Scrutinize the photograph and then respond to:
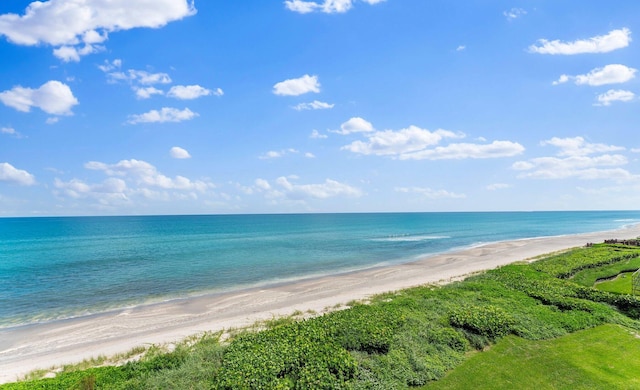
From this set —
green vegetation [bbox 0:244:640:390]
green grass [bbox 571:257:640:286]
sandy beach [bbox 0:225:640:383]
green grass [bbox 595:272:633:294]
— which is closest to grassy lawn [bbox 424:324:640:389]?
green vegetation [bbox 0:244:640:390]

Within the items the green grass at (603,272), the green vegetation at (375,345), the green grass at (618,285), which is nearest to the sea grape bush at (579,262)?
the green grass at (603,272)

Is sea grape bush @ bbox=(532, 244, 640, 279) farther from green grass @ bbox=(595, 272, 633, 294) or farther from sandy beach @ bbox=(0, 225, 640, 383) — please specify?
sandy beach @ bbox=(0, 225, 640, 383)

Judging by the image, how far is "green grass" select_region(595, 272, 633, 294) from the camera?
26538 mm

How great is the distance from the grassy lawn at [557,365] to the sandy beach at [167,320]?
16166 millimetres

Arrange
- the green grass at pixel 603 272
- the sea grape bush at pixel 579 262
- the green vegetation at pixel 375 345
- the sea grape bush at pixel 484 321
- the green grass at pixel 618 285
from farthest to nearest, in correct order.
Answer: the sea grape bush at pixel 579 262 < the green grass at pixel 603 272 < the green grass at pixel 618 285 < the sea grape bush at pixel 484 321 < the green vegetation at pixel 375 345

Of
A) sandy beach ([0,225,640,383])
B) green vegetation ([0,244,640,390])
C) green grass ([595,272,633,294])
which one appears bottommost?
sandy beach ([0,225,640,383])

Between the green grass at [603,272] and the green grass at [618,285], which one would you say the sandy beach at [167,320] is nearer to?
the green grass at [603,272]

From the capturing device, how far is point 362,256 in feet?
209

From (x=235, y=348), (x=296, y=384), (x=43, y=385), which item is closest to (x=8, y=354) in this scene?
(x=43, y=385)

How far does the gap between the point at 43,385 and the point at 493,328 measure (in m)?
20.6

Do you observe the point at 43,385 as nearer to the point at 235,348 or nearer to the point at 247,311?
the point at 235,348

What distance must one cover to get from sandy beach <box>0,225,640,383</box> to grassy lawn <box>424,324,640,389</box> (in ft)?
53.0

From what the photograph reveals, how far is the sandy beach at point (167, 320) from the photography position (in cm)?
2209

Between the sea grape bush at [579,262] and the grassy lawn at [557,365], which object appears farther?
the sea grape bush at [579,262]
